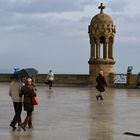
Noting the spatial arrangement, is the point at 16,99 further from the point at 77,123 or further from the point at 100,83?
the point at 100,83

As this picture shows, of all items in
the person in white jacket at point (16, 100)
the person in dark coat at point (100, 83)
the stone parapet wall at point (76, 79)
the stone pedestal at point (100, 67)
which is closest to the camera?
the person in white jacket at point (16, 100)

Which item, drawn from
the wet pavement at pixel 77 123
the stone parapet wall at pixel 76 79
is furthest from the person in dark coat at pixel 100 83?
the stone parapet wall at pixel 76 79

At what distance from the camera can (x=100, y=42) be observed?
42.9 meters

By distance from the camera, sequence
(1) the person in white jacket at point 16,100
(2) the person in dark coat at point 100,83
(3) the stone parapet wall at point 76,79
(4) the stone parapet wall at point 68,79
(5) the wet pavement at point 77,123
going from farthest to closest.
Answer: (4) the stone parapet wall at point 68,79
(3) the stone parapet wall at point 76,79
(2) the person in dark coat at point 100,83
(1) the person in white jacket at point 16,100
(5) the wet pavement at point 77,123

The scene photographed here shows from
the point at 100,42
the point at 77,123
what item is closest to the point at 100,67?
the point at 100,42

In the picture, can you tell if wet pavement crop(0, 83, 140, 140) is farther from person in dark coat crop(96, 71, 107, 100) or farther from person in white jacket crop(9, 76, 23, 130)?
person in dark coat crop(96, 71, 107, 100)

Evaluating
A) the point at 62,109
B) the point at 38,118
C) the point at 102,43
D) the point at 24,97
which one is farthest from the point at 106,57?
the point at 24,97

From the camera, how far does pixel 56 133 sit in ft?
41.9

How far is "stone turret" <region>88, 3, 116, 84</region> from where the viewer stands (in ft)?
138

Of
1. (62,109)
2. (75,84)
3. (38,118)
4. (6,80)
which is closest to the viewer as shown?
(38,118)

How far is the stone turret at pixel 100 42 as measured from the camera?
1651 inches

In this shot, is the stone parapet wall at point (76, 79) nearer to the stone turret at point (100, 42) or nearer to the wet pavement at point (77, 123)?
the stone turret at point (100, 42)

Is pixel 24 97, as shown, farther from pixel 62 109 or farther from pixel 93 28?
pixel 93 28

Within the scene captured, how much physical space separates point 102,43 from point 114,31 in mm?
1425
